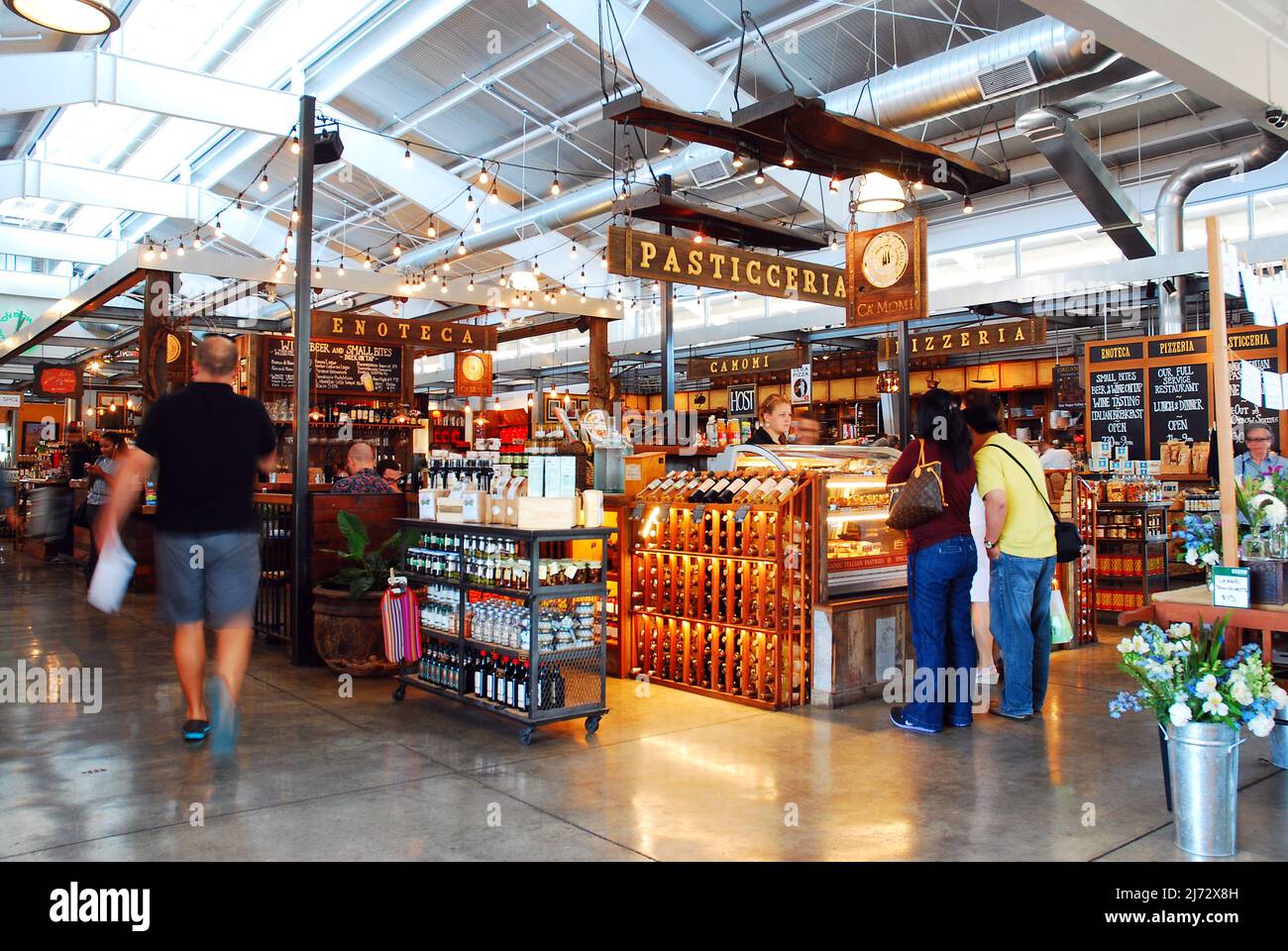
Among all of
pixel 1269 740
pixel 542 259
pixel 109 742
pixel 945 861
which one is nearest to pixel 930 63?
pixel 1269 740

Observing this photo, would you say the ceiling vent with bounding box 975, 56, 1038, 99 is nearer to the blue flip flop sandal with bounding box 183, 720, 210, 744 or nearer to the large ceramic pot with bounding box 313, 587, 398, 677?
the large ceramic pot with bounding box 313, 587, 398, 677

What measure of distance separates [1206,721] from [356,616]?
487 centimetres

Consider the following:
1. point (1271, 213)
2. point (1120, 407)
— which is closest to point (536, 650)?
point (1120, 407)

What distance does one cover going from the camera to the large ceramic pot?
20.8 ft

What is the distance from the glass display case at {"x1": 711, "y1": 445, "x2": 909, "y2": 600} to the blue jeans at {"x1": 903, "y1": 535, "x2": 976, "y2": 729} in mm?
650

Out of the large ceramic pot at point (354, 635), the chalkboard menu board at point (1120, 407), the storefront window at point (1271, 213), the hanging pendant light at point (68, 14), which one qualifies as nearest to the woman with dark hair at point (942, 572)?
the large ceramic pot at point (354, 635)

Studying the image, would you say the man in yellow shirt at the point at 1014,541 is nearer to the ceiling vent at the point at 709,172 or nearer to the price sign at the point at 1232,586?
the price sign at the point at 1232,586

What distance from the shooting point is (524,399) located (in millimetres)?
19672

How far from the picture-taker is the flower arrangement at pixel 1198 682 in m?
3.25

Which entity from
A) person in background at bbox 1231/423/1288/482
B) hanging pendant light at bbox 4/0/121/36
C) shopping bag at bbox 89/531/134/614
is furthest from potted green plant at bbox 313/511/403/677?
person in background at bbox 1231/423/1288/482

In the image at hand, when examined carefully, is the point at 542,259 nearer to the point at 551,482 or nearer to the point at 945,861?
the point at 551,482

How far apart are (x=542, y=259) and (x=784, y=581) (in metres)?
11.8

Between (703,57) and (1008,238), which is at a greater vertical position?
(703,57)

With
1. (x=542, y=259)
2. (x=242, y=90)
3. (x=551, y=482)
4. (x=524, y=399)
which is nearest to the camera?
(x=551, y=482)
